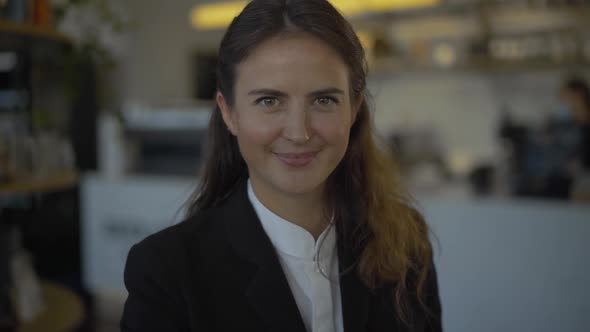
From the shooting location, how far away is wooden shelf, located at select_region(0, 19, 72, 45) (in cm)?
147

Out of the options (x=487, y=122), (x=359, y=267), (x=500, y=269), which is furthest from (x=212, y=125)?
(x=487, y=122)

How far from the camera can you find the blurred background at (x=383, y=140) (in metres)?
1.76

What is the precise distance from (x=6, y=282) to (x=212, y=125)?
958mm

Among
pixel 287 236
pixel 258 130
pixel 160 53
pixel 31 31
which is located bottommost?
pixel 287 236

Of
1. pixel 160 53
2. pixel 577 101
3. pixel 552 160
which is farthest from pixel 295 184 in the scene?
pixel 160 53

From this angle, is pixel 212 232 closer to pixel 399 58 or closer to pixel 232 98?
pixel 232 98

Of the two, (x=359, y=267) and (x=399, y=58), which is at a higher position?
(x=399, y=58)

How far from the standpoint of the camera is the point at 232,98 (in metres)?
1.04

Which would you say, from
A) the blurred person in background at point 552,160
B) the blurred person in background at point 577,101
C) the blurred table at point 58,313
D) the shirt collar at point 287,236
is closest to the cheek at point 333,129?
the shirt collar at point 287,236

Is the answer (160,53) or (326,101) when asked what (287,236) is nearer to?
(326,101)

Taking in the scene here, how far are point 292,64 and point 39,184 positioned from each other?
3.47 ft

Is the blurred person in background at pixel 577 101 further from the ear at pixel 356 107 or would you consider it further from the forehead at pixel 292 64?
the forehead at pixel 292 64

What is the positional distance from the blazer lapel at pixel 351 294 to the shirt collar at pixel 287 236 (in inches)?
2.2

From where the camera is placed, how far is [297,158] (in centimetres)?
99
